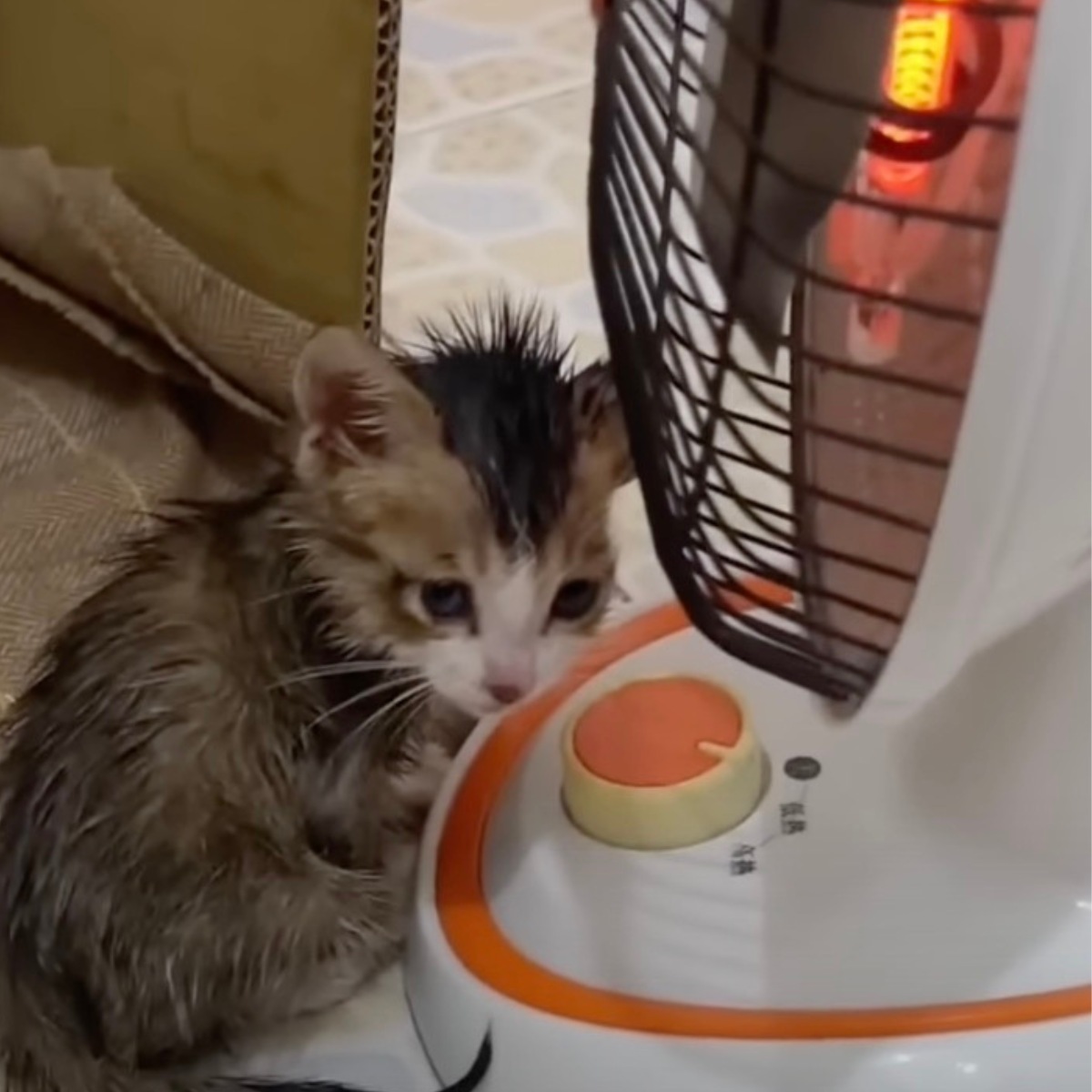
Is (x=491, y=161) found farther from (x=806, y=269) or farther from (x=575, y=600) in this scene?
(x=806, y=269)

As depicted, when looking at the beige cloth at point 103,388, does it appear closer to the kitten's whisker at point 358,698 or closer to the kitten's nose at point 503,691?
the kitten's whisker at point 358,698

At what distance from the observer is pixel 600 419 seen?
3.15 feet

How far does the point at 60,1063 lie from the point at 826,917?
1.17 ft

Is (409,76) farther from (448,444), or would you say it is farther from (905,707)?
(905,707)

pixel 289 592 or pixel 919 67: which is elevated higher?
pixel 919 67

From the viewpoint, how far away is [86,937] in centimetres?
95

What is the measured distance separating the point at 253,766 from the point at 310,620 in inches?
3.0

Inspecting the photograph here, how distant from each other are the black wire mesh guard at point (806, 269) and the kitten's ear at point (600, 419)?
0.19 meters

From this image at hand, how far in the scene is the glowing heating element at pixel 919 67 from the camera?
0.57m

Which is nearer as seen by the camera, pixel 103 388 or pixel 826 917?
pixel 826 917

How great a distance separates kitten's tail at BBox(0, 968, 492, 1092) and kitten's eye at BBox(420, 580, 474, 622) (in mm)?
200

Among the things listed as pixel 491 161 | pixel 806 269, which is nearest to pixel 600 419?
pixel 806 269

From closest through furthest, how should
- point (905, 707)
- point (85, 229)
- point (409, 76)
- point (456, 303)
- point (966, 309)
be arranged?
point (966, 309)
point (905, 707)
point (85, 229)
point (456, 303)
point (409, 76)

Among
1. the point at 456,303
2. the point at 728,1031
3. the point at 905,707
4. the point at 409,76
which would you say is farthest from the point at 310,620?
the point at 409,76
